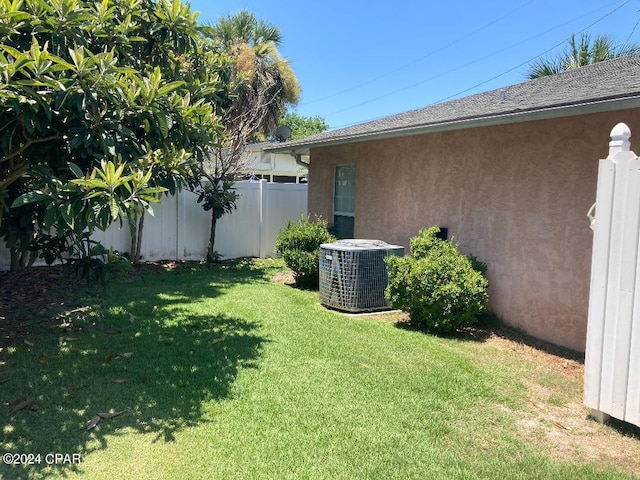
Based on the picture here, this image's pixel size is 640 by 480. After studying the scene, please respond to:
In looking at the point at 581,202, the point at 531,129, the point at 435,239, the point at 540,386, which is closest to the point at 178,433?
the point at 540,386

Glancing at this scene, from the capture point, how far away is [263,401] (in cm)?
387

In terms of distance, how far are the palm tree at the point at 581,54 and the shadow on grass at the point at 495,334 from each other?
910cm

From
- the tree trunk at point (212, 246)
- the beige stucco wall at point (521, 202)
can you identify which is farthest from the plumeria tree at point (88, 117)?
the tree trunk at point (212, 246)

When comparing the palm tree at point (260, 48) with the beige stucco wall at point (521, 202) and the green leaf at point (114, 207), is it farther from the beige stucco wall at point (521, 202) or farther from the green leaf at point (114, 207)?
the green leaf at point (114, 207)

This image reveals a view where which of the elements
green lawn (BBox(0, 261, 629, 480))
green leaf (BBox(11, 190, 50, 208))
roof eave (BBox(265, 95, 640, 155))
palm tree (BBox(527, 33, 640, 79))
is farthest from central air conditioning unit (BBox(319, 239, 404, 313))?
palm tree (BBox(527, 33, 640, 79))

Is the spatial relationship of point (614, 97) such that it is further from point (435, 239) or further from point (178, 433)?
point (178, 433)

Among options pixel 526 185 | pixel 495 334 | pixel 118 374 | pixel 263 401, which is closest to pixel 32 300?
pixel 118 374

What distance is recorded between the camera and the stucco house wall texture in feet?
16.9

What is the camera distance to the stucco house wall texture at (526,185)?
16.9 feet

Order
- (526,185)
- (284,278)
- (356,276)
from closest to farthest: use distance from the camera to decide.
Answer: (526,185)
(356,276)
(284,278)

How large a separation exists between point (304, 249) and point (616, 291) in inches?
227

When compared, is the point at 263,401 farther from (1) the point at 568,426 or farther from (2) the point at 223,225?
(2) the point at 223,225

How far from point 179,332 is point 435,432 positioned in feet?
11.3

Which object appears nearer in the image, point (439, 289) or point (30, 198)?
point (30, 198)
